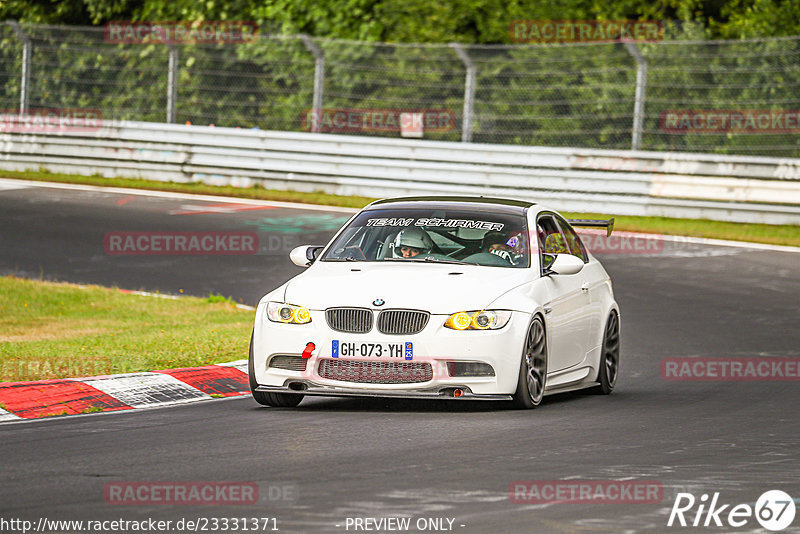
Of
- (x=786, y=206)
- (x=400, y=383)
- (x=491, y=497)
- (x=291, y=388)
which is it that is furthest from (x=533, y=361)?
(x=786, y=206)

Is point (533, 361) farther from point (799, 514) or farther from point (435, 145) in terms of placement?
point (435, 145)

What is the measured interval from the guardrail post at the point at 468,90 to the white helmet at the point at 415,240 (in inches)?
579

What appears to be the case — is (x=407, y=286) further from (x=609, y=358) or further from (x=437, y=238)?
(x=609, y=358)

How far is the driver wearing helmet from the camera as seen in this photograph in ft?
34.1

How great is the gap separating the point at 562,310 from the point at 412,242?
1184 millimetres

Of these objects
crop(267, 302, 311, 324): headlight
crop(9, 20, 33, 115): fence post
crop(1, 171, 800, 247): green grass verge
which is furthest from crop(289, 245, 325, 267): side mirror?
crop(9, 20, 33, 115): fence post

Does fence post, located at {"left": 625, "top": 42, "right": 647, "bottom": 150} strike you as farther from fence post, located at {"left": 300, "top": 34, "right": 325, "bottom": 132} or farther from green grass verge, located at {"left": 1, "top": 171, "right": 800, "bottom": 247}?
fence post, located at {"left": 300, "top": 34, "right": 325, "bottom": 132}

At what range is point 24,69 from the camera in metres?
28.0

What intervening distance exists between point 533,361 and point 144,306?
6944 mm

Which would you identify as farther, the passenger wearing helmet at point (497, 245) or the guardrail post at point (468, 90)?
the guardrail post at point (468, 90)

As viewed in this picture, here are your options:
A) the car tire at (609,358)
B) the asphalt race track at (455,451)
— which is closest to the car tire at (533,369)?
the asphalt race track at (455,451)

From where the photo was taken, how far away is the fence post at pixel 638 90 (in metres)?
23.8

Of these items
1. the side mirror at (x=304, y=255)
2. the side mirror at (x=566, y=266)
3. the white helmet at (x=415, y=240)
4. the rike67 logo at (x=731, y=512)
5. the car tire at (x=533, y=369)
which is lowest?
the car tire at (x=533, y=369)

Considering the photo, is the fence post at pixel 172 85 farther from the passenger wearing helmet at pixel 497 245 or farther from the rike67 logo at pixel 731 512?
the rike67 logo at pixel 731 512
